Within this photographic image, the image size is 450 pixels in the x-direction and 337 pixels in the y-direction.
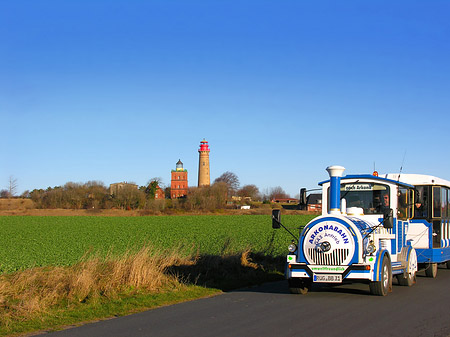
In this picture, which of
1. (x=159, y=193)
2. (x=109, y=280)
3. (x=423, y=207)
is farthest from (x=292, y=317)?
(x=159, y=193)

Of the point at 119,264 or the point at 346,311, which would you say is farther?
the point at 119,264

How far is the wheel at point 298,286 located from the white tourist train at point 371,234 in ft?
0.06

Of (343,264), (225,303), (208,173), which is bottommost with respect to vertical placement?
(225,303)

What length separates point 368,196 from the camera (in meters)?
13.0

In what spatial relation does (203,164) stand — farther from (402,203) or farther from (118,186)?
→ (402,203)

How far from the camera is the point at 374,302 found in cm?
1045

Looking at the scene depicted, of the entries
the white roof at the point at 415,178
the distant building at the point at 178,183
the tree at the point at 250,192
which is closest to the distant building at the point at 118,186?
the distant building at the point at 178,183

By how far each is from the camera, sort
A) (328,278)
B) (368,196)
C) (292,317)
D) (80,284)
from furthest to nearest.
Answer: (368,196) < (80,284) < (328,278) < (292,317)

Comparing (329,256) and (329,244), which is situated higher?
(329,244)

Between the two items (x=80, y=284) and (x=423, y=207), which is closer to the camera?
(x=80, y=284)

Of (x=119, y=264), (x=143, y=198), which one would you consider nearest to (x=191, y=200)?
(x=143, y=198)

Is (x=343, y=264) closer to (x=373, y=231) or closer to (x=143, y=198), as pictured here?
(x=373, y=231)

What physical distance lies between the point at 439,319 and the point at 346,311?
1.54 meters

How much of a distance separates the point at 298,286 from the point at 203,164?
115180 millimetres
